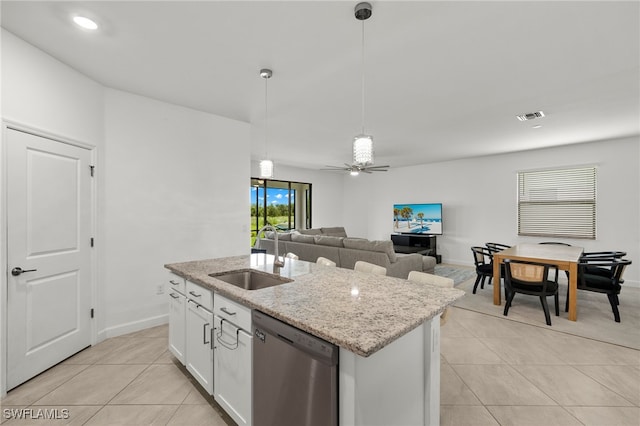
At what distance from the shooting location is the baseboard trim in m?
3.05

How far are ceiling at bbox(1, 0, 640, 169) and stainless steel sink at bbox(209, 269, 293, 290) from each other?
6.17 feet

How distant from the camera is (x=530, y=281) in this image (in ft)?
11.4

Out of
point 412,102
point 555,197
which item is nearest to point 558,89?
point 412,102

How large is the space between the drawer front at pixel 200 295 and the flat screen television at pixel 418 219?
665cm

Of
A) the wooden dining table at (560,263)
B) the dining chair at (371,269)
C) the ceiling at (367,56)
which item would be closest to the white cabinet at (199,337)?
the dining chair at (371,269)

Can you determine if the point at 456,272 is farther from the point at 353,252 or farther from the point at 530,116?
the point at 530,116

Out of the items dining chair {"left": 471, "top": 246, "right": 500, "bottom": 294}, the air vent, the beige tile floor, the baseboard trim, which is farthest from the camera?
dining chair {"left": 471, "top": 246, "right": 500, "bottom": 294}

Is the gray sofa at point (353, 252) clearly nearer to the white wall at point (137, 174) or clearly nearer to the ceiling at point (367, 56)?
the white wall at point (137, 174)

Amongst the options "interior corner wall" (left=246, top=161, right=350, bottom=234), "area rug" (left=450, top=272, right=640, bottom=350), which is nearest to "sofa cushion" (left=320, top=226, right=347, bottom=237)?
"interior corner wall" (left=246, top=161, right=350, bottom=234)

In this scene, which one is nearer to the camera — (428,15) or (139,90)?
(428,15)

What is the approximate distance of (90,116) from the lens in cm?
291

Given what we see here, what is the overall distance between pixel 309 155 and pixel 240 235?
3.15 m

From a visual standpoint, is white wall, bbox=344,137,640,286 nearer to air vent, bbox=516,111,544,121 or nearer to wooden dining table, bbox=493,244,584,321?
wooden dining table, bbox=493,244,584,321

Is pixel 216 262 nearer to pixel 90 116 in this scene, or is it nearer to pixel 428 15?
pixel 90 116
